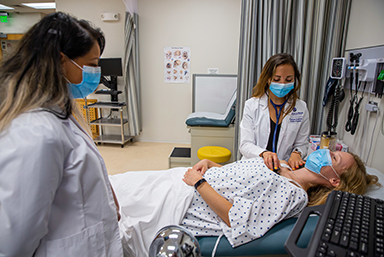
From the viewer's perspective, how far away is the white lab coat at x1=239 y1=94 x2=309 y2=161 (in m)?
1.66

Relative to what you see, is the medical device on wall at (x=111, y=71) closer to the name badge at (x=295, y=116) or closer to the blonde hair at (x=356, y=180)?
the name badge at (x=295, y=116)

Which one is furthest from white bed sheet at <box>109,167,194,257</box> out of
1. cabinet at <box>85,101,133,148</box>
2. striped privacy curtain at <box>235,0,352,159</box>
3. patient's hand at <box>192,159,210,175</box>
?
cabinet at <box>85,101,133,148</box>

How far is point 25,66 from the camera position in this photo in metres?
0.72

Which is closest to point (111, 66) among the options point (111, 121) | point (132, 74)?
point (132, 74)

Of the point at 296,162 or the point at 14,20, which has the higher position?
the point at 14,20

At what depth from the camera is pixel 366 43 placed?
1.55m

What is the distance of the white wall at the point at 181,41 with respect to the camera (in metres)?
3.71

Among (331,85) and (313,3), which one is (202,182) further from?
(313,3)

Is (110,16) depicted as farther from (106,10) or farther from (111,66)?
(111,66)

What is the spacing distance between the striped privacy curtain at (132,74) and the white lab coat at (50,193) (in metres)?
3.23

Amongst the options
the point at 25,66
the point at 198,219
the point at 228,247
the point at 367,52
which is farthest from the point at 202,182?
the point at 367,52

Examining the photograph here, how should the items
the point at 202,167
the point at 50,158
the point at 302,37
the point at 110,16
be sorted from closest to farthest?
the point at 50,158 < the point at 202,167 < the point at 302,37 < the point at 110,16

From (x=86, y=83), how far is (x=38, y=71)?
214 millimetres

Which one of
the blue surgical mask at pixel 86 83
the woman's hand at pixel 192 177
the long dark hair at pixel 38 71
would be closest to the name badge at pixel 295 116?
the woman's hand at pixel 192 177
